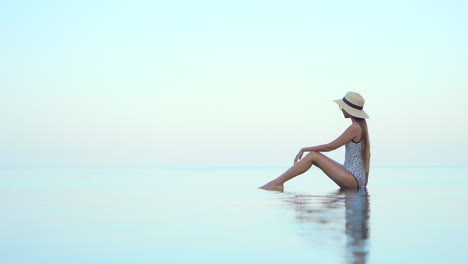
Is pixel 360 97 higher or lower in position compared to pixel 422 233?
higher

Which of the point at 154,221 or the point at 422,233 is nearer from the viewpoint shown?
the point at 422,233

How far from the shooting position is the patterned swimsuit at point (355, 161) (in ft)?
34.0

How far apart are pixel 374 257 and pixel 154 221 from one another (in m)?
2.92

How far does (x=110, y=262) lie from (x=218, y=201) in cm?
492

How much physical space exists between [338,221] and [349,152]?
4698 mm

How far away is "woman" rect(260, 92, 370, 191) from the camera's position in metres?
10.2

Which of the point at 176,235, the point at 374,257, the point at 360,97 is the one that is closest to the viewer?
the point at 374,257

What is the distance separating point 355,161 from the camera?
10414 mm

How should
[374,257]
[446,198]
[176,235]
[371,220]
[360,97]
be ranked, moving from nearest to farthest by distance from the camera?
[374,257] < [176,235] < [371,220] < [446,198] < [360,97]

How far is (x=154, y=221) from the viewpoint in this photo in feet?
21.0

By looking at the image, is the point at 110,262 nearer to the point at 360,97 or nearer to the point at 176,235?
the point at 176,235

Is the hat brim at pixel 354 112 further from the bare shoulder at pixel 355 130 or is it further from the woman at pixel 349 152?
the bare shoulder at pixel 355 130

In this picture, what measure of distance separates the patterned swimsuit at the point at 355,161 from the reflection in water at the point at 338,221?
5.19 feet

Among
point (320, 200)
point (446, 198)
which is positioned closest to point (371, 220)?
point (320, 200)
